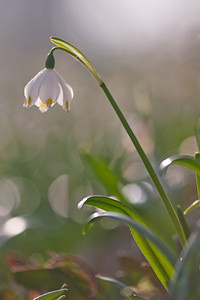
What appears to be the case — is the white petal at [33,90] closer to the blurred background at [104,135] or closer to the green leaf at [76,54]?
the green leaf at [76,54]

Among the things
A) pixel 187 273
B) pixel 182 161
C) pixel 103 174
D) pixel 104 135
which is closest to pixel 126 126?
pixel 182 161

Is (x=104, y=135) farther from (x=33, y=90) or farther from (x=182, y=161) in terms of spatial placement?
(x=182, y=161)

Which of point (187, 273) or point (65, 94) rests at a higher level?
point (65, 94)

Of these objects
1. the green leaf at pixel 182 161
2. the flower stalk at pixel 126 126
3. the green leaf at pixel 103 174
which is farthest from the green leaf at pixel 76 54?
the green leaf at pixel 103 174

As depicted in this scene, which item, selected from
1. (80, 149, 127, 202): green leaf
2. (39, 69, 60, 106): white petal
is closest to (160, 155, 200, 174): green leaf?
(39, 69, 60, 106): white petal

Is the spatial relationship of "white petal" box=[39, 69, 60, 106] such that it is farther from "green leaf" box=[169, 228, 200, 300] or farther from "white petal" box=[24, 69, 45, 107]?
"green leaf" box=[169, 228, 200, 300]

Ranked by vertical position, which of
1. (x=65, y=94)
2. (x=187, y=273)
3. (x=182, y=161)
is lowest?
(x=187, y=273)

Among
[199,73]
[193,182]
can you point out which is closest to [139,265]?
[193,182]
